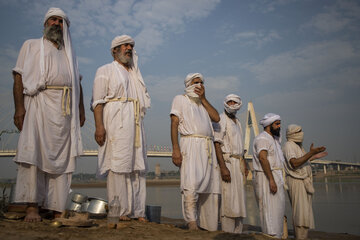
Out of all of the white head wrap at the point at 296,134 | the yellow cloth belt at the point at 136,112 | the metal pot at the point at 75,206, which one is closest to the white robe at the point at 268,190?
the white head wrap at the point at 296,134

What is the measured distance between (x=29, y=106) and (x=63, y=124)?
0.32m

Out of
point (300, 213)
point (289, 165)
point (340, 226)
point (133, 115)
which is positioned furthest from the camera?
point (340, 226)

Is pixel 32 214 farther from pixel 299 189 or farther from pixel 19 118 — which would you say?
pixel 299 189

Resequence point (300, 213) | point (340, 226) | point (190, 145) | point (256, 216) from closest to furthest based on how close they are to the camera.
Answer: point (190, 145) → point (300, 213) → point (340, 226) → point (256, 216)

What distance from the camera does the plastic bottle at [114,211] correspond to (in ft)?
9.20

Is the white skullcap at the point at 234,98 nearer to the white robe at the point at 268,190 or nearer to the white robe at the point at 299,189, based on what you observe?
the white robe at the point at 268,190

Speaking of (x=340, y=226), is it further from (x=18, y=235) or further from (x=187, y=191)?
(x=18, y=235)

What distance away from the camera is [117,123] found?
3.05 metres

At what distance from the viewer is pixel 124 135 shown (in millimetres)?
3018

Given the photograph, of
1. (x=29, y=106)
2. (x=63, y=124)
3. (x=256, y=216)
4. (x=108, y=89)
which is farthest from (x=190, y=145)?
(x=256, y=216)

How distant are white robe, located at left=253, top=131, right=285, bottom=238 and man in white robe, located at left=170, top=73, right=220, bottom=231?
85cm

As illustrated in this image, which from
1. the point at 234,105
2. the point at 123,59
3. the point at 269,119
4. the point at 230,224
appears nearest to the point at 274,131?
the point at 269,119

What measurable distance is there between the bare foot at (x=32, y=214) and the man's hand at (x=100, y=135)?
0.76m

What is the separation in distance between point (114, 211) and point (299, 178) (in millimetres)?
2784
